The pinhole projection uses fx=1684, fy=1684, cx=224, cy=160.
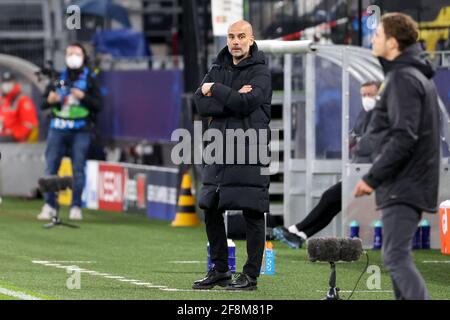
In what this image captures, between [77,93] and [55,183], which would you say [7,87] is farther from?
[55,183]

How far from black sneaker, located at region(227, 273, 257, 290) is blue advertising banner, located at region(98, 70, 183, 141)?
13.7 metres

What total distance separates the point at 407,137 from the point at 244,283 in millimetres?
3148

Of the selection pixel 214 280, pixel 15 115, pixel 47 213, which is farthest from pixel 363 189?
pixel 15 115

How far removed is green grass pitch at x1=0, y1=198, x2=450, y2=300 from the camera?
1330 cm

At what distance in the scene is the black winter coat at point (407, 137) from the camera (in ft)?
35.0

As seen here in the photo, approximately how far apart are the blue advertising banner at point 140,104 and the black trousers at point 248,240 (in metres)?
13.6

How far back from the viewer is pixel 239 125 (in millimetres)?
13266

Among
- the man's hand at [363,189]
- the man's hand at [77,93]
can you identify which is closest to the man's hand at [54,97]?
the man's hand at [77,93]

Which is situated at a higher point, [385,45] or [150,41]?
[385,45]

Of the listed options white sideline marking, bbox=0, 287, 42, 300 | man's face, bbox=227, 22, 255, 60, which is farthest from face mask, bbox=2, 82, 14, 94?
man's face, bbox=227, 22, 255, 60

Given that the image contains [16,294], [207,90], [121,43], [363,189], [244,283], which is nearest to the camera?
[363,189]

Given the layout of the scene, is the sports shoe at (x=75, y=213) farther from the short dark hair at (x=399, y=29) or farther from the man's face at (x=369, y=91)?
the short dark hair at (x=399, y=29)

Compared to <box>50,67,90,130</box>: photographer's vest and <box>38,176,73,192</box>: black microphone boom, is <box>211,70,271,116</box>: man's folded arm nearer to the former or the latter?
<box>38,176,73,192</box>: black microphone boom

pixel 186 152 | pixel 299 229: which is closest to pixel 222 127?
pixel 299 229
